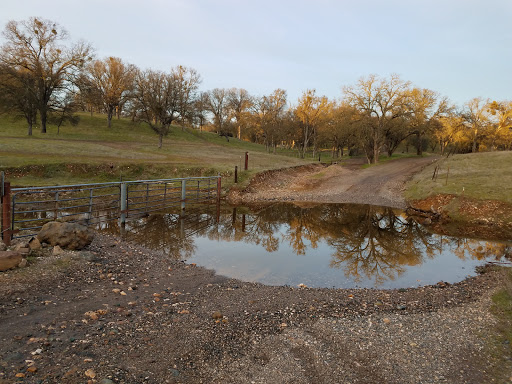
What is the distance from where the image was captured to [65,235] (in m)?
8.55

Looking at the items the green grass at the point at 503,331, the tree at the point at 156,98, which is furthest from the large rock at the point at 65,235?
the tree at the point at 156,98

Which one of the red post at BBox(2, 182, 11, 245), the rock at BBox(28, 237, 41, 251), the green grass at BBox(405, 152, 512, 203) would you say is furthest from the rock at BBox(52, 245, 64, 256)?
the green grass at BBox(405, 152, 512, 203)

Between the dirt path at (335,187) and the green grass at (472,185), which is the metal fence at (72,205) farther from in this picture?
the green grass at (472,185)

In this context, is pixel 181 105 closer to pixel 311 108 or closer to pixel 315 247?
pixel 311 108

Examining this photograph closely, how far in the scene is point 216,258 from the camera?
10.4m

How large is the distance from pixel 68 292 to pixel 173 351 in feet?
9.98

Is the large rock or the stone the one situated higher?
the large rock

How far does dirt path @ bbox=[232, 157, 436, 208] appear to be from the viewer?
22828mm

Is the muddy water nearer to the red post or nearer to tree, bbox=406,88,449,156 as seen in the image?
the red post

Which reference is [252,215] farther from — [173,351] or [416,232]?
[173,351]

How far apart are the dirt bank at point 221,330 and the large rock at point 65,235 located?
29.8 inches

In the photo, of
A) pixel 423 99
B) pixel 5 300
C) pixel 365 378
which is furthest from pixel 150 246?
pixel 423 99

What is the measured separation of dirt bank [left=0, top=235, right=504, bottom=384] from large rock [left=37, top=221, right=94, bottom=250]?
0.76 m

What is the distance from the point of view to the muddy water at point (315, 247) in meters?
9.30
